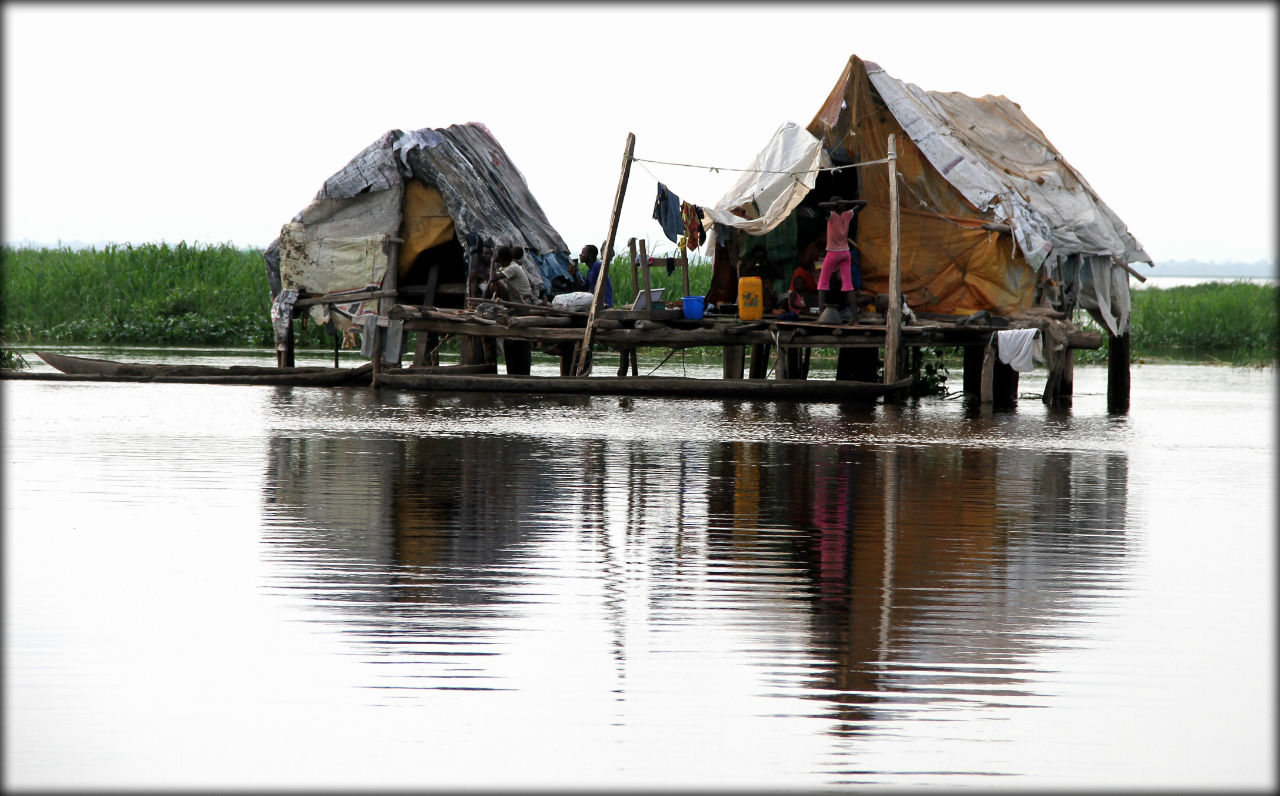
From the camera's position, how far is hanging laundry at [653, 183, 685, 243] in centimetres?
1661

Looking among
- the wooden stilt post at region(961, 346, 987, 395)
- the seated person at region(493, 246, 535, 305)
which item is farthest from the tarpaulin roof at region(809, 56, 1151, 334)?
the seated person at region(493, 246, 535, 305)

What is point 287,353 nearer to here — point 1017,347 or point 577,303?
point 577,303

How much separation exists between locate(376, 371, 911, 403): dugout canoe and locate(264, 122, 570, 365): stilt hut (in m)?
3.14

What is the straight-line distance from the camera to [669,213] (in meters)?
16.8

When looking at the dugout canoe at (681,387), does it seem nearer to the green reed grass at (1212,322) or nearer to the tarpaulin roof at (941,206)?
the tarpaulin roof at (941,206)

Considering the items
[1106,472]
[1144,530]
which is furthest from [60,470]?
[1106,472]

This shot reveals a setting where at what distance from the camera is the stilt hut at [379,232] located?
18547mm

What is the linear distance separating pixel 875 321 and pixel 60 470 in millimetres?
9968

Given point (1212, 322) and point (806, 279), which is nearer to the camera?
point (806, 279)

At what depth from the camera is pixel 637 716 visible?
14.9ft

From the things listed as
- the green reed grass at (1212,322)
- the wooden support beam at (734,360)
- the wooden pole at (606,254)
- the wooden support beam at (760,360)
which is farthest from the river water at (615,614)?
the green reed grass at (1212,322)

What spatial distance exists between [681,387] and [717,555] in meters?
8.01

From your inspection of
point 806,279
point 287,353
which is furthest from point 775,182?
Result: point 287,353

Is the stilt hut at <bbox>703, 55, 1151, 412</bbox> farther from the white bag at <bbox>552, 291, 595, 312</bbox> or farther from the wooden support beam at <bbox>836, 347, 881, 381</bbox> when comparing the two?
the white bag at <bbox>552, 291, 595, 312</bbox>
